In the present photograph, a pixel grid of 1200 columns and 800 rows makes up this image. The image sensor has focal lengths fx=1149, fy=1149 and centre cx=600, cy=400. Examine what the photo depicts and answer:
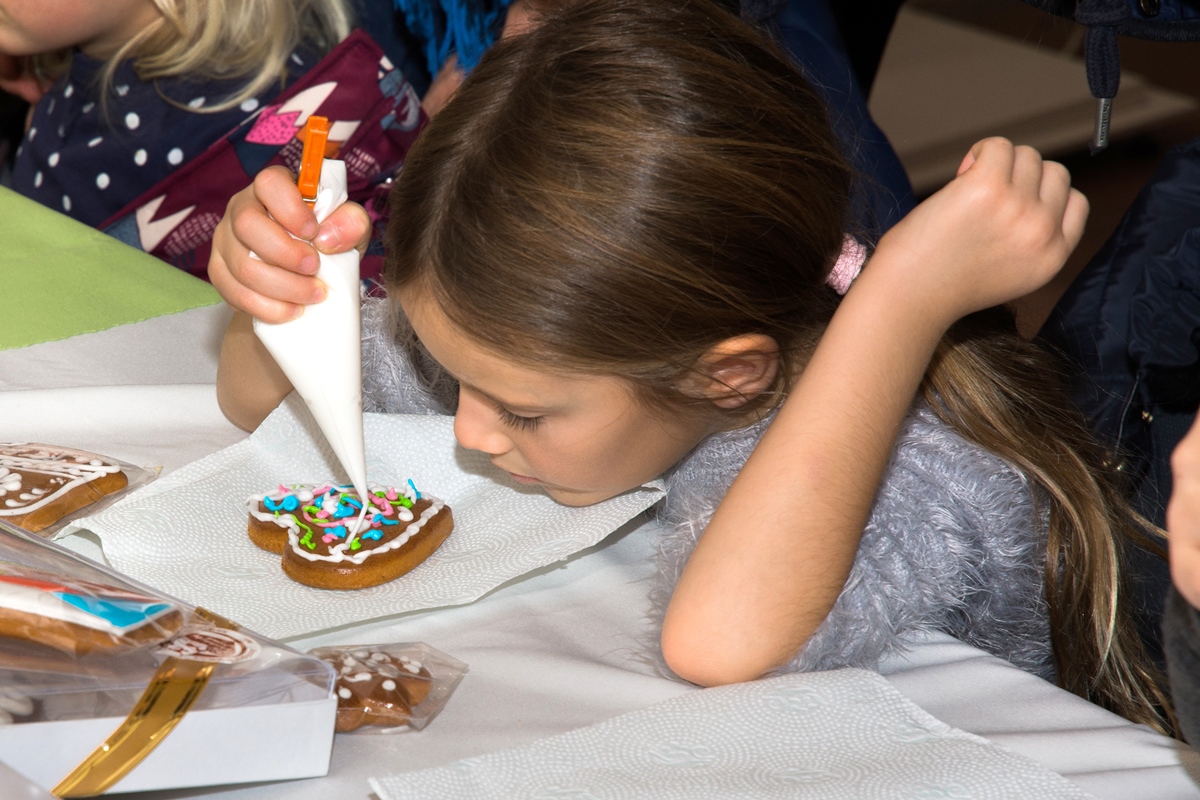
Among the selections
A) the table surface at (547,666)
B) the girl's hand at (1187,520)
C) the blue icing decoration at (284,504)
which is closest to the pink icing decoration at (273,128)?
the table surface at (547,666)

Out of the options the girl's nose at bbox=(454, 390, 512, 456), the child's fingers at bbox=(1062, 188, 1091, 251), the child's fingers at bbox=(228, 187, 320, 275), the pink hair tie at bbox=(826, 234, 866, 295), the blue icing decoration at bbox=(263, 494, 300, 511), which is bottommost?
the blue icing decoration at bbox=(263, 494, 300, 511)

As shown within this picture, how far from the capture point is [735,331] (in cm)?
93

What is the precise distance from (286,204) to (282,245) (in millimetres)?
42

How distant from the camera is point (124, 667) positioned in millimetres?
652

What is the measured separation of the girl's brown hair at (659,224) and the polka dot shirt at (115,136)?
80cm

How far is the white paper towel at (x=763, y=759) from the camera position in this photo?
0.66 meters

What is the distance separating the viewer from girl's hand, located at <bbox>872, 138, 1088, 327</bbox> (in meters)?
0.90

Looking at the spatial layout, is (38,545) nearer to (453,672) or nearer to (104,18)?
(453,672)

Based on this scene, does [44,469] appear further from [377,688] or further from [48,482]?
[377,688]

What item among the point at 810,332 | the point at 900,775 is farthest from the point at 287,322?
the point at 900,775

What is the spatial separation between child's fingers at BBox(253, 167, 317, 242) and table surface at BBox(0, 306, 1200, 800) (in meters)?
0.28

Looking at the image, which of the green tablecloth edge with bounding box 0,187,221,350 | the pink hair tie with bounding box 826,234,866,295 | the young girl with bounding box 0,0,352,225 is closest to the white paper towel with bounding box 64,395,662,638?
the pink hair tie with bounding box 826,234,866,295

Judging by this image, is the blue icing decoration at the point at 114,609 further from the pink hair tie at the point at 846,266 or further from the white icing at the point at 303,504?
the pink hair tie at the point at 846,266

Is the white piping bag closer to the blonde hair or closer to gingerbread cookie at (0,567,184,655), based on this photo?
gingerbread cookie at (0,567,184,655)
